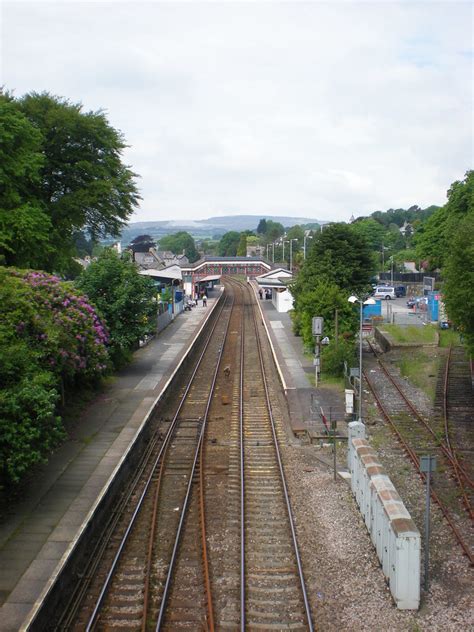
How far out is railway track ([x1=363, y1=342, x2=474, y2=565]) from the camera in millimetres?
15453

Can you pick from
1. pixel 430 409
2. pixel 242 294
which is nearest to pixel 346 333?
pixel 430 409

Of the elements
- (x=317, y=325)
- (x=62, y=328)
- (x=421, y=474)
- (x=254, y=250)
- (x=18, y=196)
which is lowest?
(x=421, y=474)

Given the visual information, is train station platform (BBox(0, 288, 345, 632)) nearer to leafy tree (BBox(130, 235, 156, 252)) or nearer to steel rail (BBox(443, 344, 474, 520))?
steel rail (BBox(443, 344, 474, 520))

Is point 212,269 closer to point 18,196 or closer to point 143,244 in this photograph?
point 18,196

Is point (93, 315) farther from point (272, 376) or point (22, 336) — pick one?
point (272, 376)

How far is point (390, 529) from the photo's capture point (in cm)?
1222

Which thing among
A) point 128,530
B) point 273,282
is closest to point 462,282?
point 128,530

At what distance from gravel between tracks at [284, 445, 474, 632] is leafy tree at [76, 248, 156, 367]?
14714 millimetres

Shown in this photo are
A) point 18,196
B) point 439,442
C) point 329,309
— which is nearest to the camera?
point 439,442

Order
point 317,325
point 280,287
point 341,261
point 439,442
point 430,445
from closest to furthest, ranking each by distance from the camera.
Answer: point 430,445, point 439,442, point 317,325, point 341,261, point 280,287

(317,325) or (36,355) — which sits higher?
(36,355)

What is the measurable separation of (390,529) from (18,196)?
23.4 meters

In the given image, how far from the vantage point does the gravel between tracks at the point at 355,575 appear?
37.3 feet

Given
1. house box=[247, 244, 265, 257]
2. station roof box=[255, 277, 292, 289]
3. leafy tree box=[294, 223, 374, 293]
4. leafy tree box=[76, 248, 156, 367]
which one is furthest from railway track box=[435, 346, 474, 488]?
house box=[247, 244, 265, 257]
